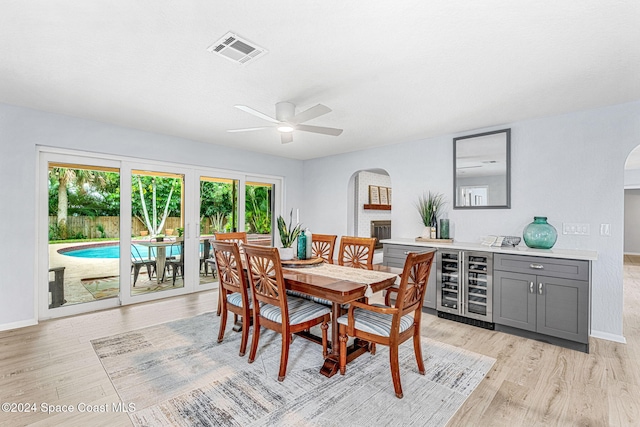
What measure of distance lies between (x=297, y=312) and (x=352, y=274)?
0.54 metres

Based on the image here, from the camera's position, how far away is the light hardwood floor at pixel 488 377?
1.92 metres

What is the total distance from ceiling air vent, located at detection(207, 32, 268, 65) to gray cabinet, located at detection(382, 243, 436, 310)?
2.86 meters

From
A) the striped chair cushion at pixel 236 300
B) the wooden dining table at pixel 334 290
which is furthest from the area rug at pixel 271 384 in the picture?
the striped chair cushion at pixel 236 300

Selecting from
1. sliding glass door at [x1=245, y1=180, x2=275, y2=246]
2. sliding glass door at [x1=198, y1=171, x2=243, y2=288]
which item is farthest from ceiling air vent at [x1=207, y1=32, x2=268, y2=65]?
sliding glass door at [x1=245, y1=180, x2=275, y2=246]

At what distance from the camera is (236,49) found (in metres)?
2.11

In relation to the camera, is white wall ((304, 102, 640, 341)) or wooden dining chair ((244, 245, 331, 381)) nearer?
wooden dining chair ((244, 245, 331, 381))

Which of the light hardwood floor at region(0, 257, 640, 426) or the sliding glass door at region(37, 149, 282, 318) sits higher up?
the sliding glass door at region(37, 149, 282, 318)

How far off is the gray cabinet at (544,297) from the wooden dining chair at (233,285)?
2567mm

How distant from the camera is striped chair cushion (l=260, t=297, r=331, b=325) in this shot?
7.78 feet

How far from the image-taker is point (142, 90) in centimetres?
283

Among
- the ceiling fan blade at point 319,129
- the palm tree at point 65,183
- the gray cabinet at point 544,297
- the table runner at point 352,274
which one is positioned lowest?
the gray cabinet at point 544,297

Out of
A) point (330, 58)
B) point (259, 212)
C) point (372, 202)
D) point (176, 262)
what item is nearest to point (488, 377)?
point (330, 58)

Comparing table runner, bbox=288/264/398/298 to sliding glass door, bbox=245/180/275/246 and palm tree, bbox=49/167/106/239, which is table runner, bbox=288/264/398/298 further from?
palm tree, bbox=49/167/106/239

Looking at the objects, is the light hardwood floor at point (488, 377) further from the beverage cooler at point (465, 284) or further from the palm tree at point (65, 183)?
the palm tree at point (65, 183)
